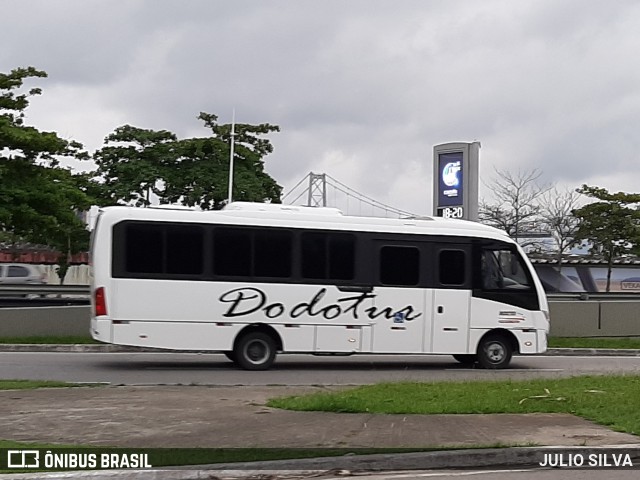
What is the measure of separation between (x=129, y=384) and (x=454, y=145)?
57.3ft

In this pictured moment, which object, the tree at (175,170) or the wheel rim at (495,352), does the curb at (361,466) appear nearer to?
the wheel rim at (495,352)

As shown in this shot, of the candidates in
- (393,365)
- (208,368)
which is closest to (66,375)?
(208,368)

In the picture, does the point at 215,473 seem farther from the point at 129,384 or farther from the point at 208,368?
the point at 208,368

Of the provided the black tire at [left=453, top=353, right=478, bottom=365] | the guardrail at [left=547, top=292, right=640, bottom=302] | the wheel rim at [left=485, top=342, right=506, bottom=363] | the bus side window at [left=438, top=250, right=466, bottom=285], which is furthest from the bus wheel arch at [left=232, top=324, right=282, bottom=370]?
the guardrail at [left=547, top=292, right=640, bottom=302]

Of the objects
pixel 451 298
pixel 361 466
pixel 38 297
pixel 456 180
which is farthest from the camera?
pixel 456 180

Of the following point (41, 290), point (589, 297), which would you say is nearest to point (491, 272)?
point (589, 297)

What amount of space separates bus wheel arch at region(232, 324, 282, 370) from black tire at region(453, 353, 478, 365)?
13.0 feet

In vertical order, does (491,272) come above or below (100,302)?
above

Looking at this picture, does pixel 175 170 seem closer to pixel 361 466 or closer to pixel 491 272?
pixel 491 272

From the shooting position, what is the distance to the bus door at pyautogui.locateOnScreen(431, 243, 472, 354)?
60.6ft

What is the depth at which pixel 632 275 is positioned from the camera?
4997 cm

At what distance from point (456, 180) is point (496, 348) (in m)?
11.7

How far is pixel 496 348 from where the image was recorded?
18.9 meters

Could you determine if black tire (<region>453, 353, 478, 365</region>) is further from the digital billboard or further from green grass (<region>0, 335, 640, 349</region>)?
the digital billboard
